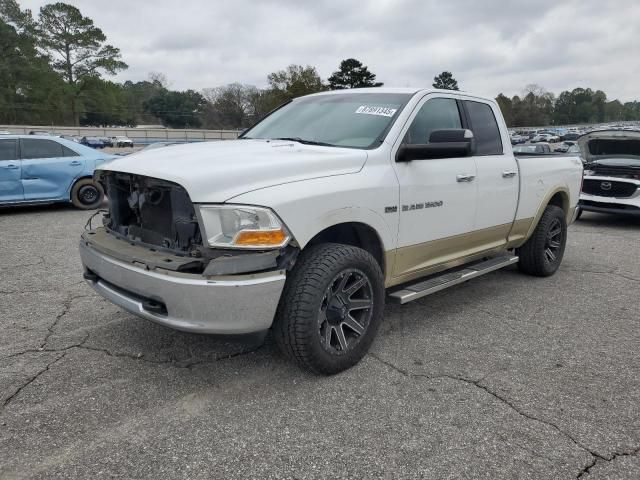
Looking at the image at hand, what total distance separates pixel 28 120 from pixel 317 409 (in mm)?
81763

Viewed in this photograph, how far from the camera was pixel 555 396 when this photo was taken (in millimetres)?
3059

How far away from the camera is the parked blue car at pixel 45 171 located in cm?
916

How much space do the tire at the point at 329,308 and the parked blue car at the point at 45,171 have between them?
7.41 metres

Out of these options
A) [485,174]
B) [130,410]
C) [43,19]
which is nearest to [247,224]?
[130,410]

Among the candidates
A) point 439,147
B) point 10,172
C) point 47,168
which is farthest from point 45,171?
point 439,147

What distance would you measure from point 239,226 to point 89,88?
82.1m

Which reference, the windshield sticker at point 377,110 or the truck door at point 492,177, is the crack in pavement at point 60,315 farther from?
the truck door at point 492,177

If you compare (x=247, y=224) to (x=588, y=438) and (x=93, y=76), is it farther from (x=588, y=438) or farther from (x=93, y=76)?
(x=93, y=76)

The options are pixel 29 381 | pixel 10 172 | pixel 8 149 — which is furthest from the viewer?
pixel 8 149

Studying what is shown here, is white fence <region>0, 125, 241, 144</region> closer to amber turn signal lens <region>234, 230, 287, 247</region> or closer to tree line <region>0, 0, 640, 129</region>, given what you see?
tree line <region>0, 0, 640, 129</region>

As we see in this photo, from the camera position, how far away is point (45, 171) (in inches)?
372

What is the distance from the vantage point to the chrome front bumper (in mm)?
2695

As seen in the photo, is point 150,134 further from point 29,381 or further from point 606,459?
point 606,459

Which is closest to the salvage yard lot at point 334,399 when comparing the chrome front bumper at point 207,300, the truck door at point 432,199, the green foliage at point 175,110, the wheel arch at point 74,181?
the chrome front bumper at point 207,300
